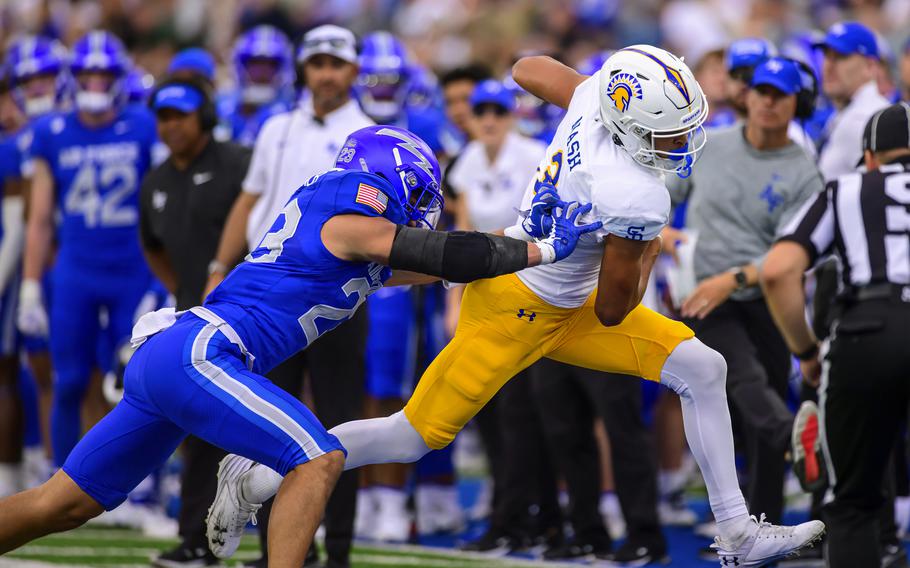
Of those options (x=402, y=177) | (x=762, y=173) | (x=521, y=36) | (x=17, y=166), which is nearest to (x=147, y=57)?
(x=521, y=36)

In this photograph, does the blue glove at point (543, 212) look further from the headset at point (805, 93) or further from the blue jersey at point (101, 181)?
the blue jersey at point (101, 181)

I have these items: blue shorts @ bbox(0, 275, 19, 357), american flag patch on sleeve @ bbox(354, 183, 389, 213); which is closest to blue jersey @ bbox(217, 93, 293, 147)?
blue shorts @ bbox(0, 275, 19, 357)

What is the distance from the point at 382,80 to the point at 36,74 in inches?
93.7

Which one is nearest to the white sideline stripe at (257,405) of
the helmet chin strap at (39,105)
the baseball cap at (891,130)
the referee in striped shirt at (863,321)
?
the referee in striped shirt at (863,321)

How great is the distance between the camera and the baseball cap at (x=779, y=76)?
649cm

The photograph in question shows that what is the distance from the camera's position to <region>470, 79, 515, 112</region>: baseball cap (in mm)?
8016

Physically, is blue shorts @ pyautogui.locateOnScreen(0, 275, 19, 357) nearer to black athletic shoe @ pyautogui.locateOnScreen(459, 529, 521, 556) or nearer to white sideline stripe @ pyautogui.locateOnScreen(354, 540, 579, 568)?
white sideline stripe @ pyautogui.locateOnScreen(354, 540, 579, 568)

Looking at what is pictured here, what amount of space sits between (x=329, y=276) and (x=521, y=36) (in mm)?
10537

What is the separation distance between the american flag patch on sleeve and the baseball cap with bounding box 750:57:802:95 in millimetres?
2440

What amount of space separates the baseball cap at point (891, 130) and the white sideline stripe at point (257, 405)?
2.47 m

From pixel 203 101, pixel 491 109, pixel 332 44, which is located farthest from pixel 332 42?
pixel 491 109

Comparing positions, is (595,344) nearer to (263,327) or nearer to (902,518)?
(263,327)

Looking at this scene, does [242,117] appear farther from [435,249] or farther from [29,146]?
[435,249]

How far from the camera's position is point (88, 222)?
8.20 meters
